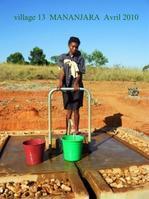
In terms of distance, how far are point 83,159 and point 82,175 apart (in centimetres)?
54

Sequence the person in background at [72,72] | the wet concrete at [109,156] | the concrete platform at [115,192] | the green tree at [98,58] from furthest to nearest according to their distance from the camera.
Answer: the green tree at [98,58], the person in background at [72,72], the wet concrete at [109,156], the concrete platform at [115,192]

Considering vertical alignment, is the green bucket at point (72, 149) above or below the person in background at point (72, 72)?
below

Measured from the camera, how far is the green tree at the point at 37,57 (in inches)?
2008

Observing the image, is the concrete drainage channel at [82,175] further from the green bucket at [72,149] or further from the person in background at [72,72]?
the person in background at [72,72]

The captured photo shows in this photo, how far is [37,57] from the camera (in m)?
51.7

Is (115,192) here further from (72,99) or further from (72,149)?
(72,99)

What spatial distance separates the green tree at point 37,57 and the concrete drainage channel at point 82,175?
154ft

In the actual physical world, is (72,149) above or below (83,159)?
above

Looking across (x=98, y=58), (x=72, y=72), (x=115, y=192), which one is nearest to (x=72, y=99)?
(x=72, y=72)

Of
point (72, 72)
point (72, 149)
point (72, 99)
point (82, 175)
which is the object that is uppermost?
point (72, 72)

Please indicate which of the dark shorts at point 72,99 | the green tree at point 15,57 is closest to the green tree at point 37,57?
the green tree at point 15,57

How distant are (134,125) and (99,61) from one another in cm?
4293

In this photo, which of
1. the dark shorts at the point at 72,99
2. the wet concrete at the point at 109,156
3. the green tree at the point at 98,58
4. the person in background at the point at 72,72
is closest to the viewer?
the wet concrete at the point at 109,156

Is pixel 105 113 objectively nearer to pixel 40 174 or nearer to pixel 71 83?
pixel 71 83
